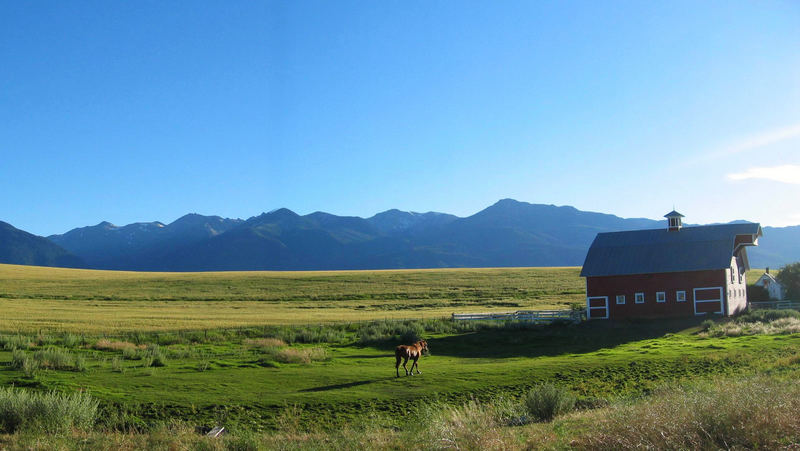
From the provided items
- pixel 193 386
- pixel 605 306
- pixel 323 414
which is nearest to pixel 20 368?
pixel 193 386

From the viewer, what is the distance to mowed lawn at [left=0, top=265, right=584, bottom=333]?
162 ft

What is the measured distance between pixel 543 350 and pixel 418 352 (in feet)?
41.4

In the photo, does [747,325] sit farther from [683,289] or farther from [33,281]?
[33,281]

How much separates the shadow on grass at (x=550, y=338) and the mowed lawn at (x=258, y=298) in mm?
14979

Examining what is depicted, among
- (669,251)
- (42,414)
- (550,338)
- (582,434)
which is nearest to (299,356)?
(42,414)

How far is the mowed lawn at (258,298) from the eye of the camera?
162ft

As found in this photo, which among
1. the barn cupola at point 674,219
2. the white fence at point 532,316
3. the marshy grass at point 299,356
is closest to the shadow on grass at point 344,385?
the marshy grass at point 299,356

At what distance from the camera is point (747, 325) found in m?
40.0

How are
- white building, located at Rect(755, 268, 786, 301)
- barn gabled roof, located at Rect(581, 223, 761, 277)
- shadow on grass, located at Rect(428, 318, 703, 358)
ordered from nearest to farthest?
shadow on grass, located at Rect(428, 318, 703, 358) → barn gabled roof, located at Rect(581, 223, 761, 277) → white building, located at Rect(755, 268, 786, 301)

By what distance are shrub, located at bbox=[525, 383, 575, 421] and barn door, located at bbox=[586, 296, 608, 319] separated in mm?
37476

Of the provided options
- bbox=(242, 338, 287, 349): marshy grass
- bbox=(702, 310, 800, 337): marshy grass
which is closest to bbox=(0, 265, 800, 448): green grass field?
bbox=(242, 338, 287, 349): marshy grass

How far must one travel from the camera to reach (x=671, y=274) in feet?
166

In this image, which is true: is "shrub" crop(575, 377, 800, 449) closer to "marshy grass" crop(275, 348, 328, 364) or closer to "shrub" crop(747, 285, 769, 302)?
"marshy grass" crop(275, 348, 328, 364)

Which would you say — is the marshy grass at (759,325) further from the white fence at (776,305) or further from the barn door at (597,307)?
the white fence at (776,305)
